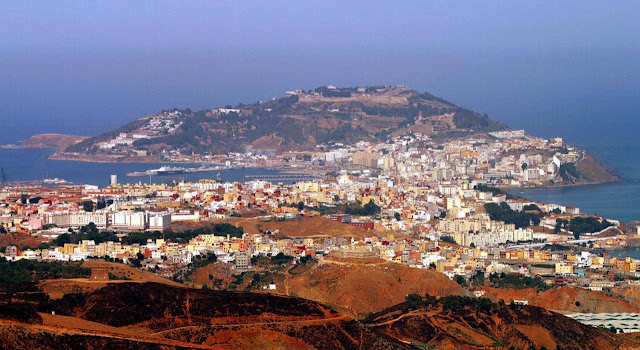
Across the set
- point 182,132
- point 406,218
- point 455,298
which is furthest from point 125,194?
point 182,132

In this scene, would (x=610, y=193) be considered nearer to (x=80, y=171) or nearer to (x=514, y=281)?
(x=514, y=281)

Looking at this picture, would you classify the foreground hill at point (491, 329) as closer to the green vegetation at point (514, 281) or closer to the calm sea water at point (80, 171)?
the green vegetation at point (514, 281)

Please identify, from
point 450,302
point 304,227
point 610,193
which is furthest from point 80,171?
point 450,302

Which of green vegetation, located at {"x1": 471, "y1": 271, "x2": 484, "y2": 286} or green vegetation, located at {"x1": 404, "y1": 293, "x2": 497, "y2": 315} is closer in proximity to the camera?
green vegetation, located at {"x1": 404, "y1": 293, "x2": 497, "y2": 315}

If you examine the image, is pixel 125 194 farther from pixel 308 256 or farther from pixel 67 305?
pixel 67 305

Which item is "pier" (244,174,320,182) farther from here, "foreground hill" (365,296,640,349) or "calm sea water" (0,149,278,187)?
"foreground hill" (365,296,640,349)

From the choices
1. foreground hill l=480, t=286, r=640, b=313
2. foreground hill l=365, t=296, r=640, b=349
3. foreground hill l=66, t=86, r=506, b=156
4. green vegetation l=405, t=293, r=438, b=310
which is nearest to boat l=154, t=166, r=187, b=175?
foreground hill l=66, t=86, r=506, b=156

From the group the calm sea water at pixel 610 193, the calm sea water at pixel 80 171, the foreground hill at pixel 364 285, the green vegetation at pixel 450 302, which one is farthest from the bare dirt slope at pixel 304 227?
the calm sea water at pixel 80 171
